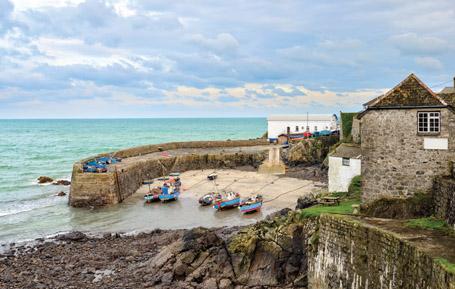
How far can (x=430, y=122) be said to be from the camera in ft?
47.4

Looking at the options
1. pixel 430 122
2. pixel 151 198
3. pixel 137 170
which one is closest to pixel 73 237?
pixel 151 198

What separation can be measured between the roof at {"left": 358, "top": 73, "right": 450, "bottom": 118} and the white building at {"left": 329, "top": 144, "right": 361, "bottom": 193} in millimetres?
7483

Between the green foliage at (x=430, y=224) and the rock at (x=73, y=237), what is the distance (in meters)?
18.7

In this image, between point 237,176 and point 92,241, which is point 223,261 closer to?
point 92,241

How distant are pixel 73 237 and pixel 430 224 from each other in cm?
1951

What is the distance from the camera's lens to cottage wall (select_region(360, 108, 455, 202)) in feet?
47.1

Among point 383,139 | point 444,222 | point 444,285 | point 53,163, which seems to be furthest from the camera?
point 53,163

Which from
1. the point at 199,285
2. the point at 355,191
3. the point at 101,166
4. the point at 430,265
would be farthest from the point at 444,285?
the point at 101,166

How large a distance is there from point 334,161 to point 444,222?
422 inches

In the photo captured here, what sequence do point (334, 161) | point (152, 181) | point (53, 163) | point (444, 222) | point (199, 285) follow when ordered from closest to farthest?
1. point (444, 222)
2. point (199, 285)
3. point (334, 161)
4. point (152, 181)
5. point (53, 163)

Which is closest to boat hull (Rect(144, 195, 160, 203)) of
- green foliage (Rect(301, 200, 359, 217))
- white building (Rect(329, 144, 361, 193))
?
white building (Rect(329, 144, 361, 193))

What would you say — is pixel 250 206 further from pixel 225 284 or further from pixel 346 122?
pixel 346 122

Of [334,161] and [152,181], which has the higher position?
[334,161]

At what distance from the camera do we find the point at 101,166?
38469 millimetres
